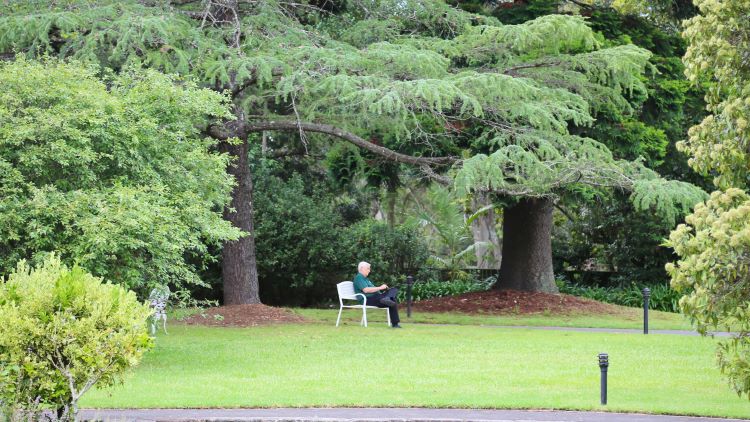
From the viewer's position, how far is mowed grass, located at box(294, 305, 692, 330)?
22672 mm

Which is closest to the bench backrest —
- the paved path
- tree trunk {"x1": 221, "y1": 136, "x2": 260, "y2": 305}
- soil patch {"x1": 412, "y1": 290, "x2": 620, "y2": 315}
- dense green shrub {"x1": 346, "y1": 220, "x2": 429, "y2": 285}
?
tree trunk {"x1": 221, "y1": 136, "x2": 260, "y2": 305}

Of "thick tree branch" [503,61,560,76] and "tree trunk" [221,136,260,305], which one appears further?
"tree trunk" [221,136,260,305]

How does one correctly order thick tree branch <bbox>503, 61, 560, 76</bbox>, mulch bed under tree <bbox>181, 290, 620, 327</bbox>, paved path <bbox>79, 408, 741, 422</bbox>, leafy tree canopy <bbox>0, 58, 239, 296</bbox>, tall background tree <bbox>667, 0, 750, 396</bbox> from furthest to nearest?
thick tree branch <bbox>503, 61, 560, 76</bbox> < mulch bed under tree <bbox>181, 290, 620, 327</bbox> < leafy tree canopy <bbox>0, 58, 239, 296</bbox> < paved path <bbox>79, 408, 741, 422</bbox> < tall background tree <bbox>667, 0, 750, 396</bbox>

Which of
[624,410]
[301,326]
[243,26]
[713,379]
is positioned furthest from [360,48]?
[624,410]

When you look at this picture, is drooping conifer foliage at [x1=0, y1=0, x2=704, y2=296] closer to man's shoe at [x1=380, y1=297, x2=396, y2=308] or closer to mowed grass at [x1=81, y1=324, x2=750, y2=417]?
man's shoe at [x1=380, y1=297, x2=396, y2=308]

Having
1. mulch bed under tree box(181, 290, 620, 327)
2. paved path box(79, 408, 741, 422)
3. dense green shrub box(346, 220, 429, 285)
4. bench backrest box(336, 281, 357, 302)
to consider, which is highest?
dense green shrub box(346, 220, 429, 285)

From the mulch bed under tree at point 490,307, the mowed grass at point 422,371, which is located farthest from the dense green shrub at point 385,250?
the mowed grass at point 422,371

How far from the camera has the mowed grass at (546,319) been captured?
22.7 metres

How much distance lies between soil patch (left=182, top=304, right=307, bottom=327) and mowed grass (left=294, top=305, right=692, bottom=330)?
82 cm

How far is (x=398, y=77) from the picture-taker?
21.1 meters

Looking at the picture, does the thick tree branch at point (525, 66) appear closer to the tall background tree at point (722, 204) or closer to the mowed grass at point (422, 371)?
the mowed grass at point (422, 371)

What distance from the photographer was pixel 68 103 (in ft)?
48.2

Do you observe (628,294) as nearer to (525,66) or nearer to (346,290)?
(525,66)

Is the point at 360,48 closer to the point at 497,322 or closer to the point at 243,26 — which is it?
the point at 243,26
